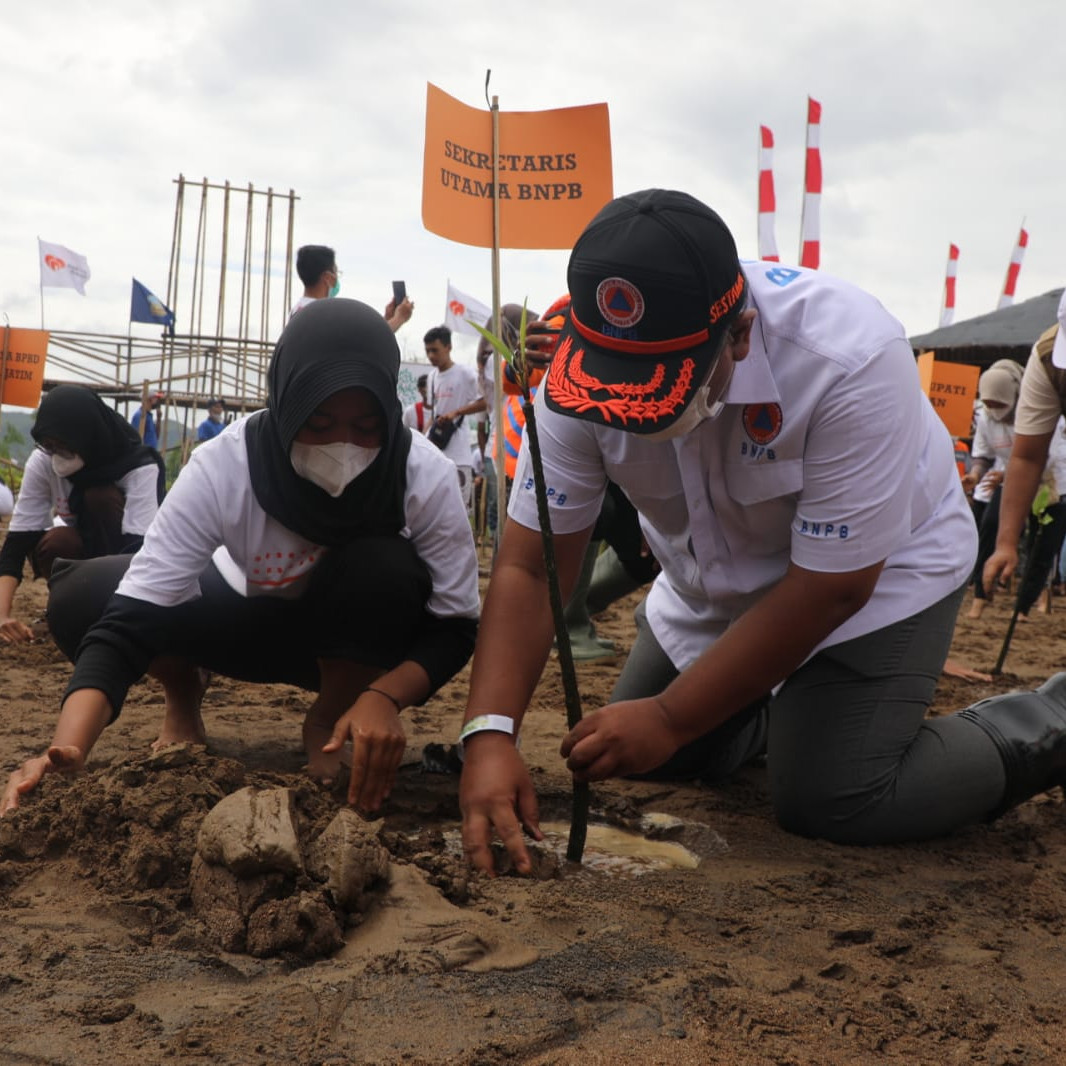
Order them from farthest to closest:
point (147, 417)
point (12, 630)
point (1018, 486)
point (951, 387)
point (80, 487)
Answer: point (147, 417), point (951, 387), point (80, 487), point (12, 630), point (1018, 486)

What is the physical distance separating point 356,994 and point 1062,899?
136cm

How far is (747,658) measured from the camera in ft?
6.35

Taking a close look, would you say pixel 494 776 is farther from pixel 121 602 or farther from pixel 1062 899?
pixel 1062 899

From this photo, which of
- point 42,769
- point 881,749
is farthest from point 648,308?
point 42,769

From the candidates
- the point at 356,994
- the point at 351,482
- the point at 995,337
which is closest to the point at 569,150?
the point at 351,482

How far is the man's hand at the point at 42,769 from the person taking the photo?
1997mm

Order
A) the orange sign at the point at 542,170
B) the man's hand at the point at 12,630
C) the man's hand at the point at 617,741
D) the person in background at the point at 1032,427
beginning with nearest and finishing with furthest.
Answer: the man's hand at the point at 617,741
the person in background at the point at 1032,427
the man's hand at the point at 12,630
the orange sign at the point at 542,170

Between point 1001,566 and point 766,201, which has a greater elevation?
point 766,201

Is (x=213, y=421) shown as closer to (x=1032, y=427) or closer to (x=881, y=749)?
(x=1032, y=427)

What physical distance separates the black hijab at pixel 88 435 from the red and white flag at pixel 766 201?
6.81 metres

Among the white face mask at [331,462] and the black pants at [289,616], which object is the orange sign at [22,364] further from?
the white face mask at [331,462]

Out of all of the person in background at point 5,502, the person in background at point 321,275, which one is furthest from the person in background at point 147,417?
the person in background at point 321,275

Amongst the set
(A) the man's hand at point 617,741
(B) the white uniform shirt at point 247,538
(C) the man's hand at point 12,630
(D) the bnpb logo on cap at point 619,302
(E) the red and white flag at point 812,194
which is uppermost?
(E) the red and white flag at point 812,194

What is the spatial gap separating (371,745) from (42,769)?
0.61 metres
